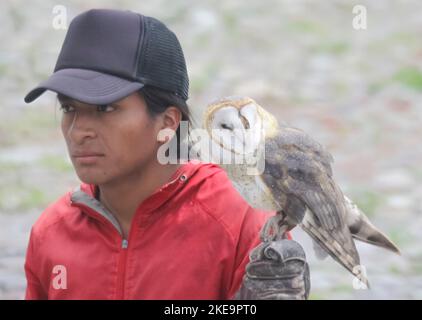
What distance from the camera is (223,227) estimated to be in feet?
10.7

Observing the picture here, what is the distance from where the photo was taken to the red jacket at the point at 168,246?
3234 mm

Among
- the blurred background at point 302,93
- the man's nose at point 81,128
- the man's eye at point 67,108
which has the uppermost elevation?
the blurred background at point 302,93

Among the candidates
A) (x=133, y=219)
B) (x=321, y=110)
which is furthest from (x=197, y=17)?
(x=133, y=219)

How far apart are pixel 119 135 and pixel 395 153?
19.1 feet

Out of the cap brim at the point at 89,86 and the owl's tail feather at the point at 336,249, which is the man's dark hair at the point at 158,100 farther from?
the owl's tail feather at the point at 336,249

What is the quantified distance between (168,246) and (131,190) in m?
0.23

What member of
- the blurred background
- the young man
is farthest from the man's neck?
the blurred background

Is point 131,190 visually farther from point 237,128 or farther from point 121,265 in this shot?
point 237,128

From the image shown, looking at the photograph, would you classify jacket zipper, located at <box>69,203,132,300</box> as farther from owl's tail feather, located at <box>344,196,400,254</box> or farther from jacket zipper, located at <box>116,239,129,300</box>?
owl's tail feather, located at <box>344,196,400,254</box>

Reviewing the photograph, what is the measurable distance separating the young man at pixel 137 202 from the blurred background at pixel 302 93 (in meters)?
2.64

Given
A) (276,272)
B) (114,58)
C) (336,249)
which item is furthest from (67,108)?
(336,249)

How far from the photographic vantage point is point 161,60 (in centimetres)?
319

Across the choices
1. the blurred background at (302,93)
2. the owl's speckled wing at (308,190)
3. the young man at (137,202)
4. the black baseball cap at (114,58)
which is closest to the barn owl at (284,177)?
the owl's speckled wing at (308,190)
